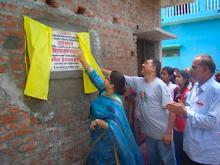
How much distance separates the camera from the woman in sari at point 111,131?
10.4ft

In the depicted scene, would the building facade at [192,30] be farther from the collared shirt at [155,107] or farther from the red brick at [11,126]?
the red brick at [11,126]

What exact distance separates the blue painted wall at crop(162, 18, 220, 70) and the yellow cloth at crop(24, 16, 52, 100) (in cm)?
940

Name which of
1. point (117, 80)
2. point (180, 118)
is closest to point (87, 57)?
point (117, 80)

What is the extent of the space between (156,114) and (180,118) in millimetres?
692

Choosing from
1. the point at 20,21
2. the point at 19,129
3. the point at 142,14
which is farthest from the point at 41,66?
the point at 142,14

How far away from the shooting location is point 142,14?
5523 mm

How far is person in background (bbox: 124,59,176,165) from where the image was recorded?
137 inches

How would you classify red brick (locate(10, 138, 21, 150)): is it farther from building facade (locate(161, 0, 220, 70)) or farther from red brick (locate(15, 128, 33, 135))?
building facade (locate(161, 0, 220, 70))

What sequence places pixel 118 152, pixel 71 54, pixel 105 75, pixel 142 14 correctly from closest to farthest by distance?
pixel 118 152 → pixel 71 54 → pixel 105 75 → pixel 142 14

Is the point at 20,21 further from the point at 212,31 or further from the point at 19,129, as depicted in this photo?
the point at 212,31

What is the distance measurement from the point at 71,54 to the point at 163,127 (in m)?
1.49

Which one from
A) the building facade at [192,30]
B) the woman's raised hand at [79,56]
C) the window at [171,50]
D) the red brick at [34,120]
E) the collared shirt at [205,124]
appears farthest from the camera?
the window at [171,50]

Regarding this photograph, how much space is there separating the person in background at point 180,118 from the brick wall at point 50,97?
1.02 metres

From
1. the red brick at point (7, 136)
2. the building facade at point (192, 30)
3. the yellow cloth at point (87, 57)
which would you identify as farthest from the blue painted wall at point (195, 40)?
the red brick at point (7, 136)
